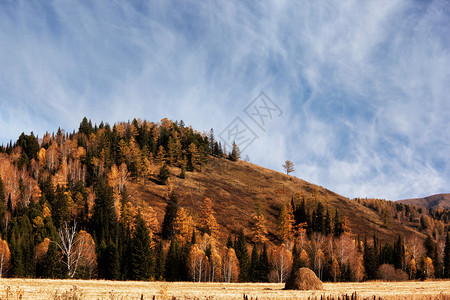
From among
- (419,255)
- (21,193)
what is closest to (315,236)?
(419,255)

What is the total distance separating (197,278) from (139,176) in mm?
74157

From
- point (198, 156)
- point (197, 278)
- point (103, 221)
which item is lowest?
point (197, 278)

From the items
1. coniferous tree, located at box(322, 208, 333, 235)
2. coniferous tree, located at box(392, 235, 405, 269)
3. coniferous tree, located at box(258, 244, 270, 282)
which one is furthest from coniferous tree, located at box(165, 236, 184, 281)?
coniferous tree, located at box(322, 208, 333, 235)

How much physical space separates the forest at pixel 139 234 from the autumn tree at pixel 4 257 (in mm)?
224

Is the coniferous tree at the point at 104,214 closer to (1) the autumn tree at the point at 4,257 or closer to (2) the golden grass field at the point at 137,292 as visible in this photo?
(1) the autumn tree at the point at 4,257

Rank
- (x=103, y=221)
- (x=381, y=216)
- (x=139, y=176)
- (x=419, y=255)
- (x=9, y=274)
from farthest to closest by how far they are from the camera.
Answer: (x=381, y=216) → (x=139, y=176) → (x=419, y=255) → (x=103, y=221) → (x=9, y=274)

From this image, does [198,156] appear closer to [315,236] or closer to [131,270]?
[315,236]

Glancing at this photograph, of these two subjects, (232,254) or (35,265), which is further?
(232,254)

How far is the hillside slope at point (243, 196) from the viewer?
401 ft

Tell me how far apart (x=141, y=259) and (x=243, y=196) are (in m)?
90.7

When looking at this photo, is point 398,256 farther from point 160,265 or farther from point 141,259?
point 141,259

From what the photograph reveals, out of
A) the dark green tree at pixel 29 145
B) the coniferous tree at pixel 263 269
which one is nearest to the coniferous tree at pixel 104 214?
the coniferous tree at pixel 263 269

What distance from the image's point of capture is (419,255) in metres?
110

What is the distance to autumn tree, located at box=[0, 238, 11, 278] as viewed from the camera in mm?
63969
